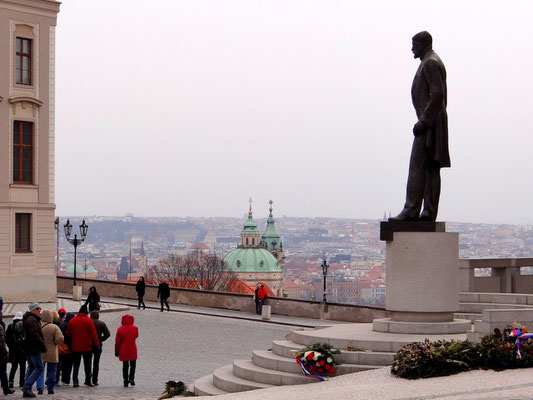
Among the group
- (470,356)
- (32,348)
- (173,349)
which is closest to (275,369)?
(470,356)

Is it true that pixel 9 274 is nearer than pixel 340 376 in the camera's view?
No

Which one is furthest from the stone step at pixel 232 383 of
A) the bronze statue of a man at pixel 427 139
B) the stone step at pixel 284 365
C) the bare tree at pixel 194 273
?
the bare tree at pixel 194 273

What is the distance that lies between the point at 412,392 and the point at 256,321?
75.2ft

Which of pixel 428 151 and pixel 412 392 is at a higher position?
pixel 428 151

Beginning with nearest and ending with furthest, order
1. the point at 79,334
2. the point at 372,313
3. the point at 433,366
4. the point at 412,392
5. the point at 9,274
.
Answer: the point at 412,392, the point at 433,366, the point at 79,334, the point at 372,313, the point at 9,274

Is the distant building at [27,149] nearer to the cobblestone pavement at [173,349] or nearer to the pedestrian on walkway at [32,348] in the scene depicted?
the cobblestone pavement at [173,349]

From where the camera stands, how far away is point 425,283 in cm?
1755

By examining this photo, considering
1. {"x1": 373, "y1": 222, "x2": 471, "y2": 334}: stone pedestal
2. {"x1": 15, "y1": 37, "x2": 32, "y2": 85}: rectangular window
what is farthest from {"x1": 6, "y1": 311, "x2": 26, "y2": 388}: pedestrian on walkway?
{"x1": 15, "y1": 37, "x2": 32, "y2": 85}: rectangular window

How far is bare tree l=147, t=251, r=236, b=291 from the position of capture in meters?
103

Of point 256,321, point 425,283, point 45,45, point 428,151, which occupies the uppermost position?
point 45,45

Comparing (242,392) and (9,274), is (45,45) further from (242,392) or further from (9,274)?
(242,392)

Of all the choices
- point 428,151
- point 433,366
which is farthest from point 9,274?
point 433,366

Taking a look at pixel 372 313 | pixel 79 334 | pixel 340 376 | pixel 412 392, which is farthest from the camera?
pixel 372 313

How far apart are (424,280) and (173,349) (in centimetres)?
1083
